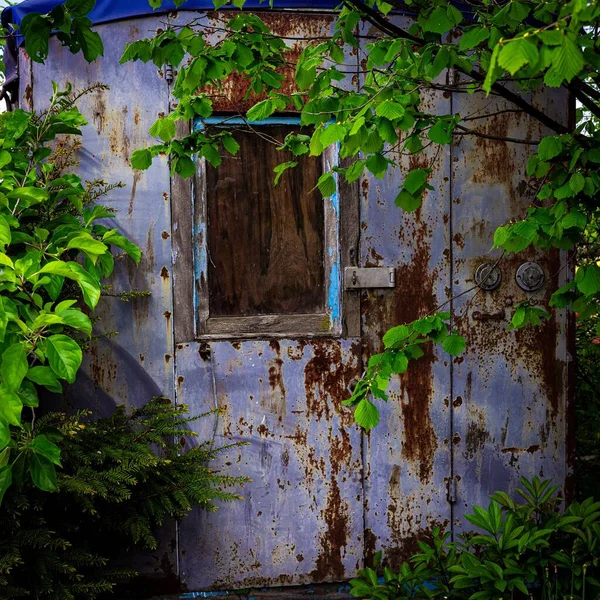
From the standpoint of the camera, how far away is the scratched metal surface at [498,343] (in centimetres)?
381

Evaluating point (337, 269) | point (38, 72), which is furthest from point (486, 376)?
point (38, 72)

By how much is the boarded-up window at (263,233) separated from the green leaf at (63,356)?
6.45ft

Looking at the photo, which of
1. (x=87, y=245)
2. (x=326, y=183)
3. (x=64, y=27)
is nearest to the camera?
(x=87, y=245)

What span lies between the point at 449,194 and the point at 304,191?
73 cm

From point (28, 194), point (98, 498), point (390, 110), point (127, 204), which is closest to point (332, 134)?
point (390, 110)

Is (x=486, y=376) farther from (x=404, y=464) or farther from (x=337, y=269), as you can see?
(x=337, y=269)

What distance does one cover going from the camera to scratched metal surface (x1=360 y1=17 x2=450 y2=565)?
3.75m

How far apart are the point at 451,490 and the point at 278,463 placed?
90 centimetres

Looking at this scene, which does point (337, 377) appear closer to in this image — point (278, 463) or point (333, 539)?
point (278, 463)

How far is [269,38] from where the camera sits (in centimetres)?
297

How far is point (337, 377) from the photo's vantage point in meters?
3.72

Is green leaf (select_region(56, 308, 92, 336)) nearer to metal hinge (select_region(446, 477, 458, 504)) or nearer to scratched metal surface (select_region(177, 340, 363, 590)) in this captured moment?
scratched metal surface (select_region(177, 340, 363, 590))

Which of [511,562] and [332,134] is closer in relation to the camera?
[332,134]

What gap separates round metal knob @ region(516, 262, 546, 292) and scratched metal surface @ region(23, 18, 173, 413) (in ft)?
5.82
